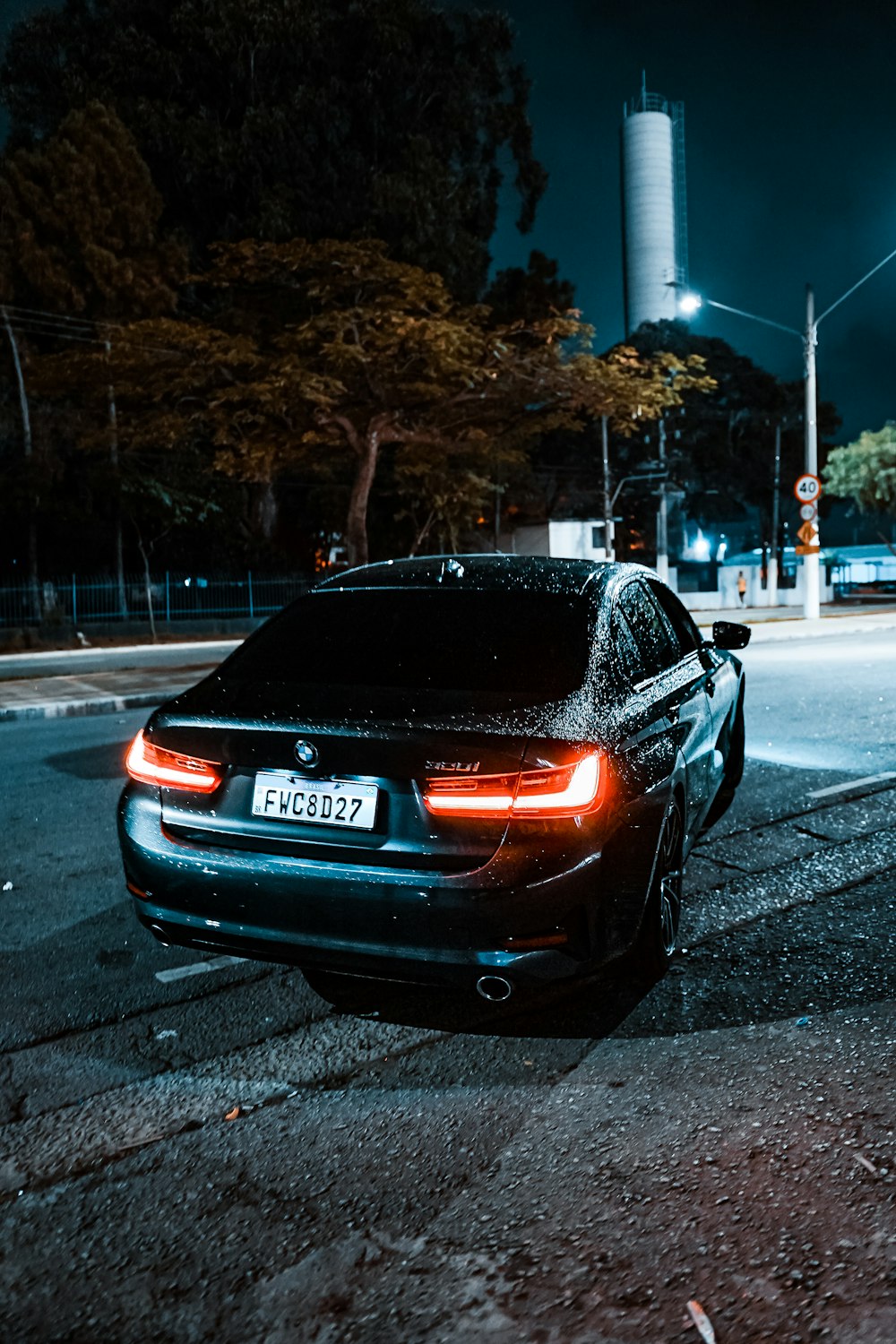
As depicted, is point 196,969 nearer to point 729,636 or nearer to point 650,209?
point 729,636

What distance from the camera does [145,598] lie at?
3011cm

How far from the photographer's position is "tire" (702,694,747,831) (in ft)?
21.3

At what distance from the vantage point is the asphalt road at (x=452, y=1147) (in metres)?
2.32

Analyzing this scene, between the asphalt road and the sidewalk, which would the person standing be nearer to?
the sidewalk

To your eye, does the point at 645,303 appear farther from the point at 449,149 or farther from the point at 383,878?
the point at 383,878

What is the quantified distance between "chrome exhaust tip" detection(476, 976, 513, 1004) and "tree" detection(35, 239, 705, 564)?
65.6ft

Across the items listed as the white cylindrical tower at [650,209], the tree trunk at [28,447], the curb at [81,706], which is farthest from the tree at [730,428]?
the curb at [81,706]

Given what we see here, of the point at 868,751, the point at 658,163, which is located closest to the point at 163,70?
the point at 868,751

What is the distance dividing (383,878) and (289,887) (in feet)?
1.02

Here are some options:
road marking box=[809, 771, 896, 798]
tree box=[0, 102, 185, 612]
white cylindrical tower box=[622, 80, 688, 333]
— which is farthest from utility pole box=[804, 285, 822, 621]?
white cylindrical tower box=[622, 80, 688, 333]

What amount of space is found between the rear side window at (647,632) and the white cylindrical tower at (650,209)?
107501 millimetres

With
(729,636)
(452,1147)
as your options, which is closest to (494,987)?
(452,1147)

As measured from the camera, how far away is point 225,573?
3266 centimetres

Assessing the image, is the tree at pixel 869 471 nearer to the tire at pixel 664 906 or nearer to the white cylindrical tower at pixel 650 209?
the tire at pixel 664 906
